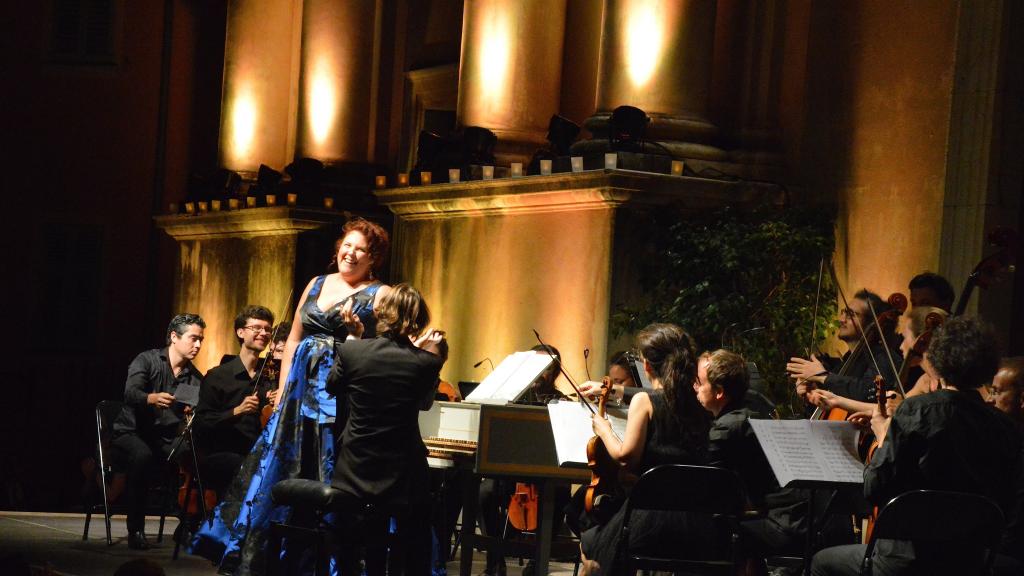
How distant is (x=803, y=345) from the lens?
947cm

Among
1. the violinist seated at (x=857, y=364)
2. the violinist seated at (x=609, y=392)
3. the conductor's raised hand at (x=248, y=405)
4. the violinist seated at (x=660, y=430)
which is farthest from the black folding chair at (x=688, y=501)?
the conductor's raised hand at (x=248, y=405)

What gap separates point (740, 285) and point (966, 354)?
4779 mm

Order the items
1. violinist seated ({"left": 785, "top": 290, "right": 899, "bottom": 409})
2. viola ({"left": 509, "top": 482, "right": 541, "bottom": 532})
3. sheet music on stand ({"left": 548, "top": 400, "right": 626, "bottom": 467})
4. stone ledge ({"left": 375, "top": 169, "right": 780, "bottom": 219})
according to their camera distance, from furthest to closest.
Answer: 1. stone ledge ({"left": 375, "top": 169, "right": 780, "bottom": 219})
2. viola ({"left": 509, "top": 482, "right": 541, "bottom": 532})
3. violinist seated ({"left": 785, "top": 290, "right": 899, "bottom": 409})
4. sheet music on stand ({"left": 548, "top": 400, "right": 626, "bottom": 467})

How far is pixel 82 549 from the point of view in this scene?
8.52 meters

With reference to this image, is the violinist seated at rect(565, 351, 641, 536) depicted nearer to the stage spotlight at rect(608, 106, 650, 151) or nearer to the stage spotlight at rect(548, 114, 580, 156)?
the stage spotlight at rect(608, 106, 650, 151)

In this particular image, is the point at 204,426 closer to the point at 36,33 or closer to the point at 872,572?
the point at 872,572

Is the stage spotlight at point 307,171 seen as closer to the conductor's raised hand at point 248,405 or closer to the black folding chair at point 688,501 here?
the conductor's raised hand at point 248,405

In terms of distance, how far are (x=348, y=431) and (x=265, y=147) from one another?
34.0 feet

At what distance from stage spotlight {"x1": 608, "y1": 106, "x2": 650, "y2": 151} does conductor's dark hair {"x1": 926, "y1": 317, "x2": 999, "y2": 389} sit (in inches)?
194

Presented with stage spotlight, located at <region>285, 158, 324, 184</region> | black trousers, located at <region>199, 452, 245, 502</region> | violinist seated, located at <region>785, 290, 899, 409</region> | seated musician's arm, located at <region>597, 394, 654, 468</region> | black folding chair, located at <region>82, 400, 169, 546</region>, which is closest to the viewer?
seated musician's arm, located at <region>597, 394, 654, 468</region>

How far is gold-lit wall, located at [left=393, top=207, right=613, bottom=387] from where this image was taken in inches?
391

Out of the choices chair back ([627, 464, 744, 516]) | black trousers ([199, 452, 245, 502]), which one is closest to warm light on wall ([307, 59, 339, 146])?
black trousers ([199, 452, 245, 502])

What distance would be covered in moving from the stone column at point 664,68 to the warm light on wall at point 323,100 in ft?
16.6

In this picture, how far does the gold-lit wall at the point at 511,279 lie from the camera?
9.92 m
